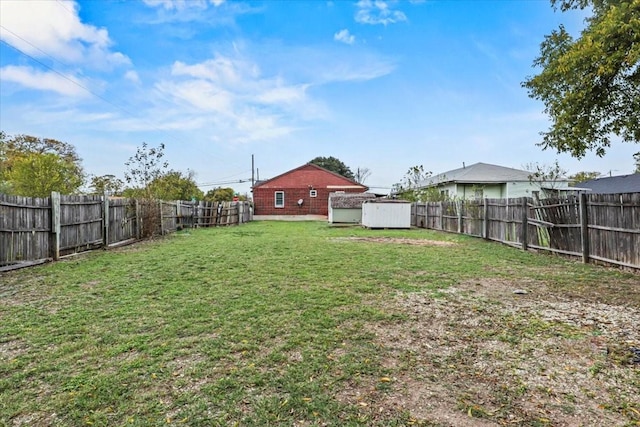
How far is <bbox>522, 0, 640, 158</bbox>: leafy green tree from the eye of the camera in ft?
19.0

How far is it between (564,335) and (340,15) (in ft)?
37.6

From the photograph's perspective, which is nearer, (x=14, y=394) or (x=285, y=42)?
(x=14, y=394)

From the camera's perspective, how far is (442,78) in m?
13.4

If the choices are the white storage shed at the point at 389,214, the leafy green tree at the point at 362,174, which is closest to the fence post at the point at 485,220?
the white storage shed at the point at 389,214

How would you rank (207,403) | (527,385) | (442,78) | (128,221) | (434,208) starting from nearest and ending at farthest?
(207,403)
(527,385)
(128,221)
(442,78)
(434,208)

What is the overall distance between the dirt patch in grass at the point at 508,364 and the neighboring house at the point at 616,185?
21683 millimetres

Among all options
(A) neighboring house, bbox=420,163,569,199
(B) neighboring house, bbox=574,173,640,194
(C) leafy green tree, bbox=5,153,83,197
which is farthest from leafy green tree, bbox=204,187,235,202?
(B) neighboring house, bbox=574,173,640,194

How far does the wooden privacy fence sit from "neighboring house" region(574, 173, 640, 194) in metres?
13.9

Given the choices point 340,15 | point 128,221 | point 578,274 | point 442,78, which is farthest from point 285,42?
point 578,274

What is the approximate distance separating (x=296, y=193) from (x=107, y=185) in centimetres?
1479

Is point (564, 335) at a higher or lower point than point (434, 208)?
lower

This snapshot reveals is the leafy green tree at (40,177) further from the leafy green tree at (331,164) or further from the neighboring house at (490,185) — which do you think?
the leafy green tree at (331,164)

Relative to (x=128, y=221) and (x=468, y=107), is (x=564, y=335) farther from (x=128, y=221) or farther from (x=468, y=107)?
(x=468, y=107)

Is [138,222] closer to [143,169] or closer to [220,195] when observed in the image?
[143,169]
